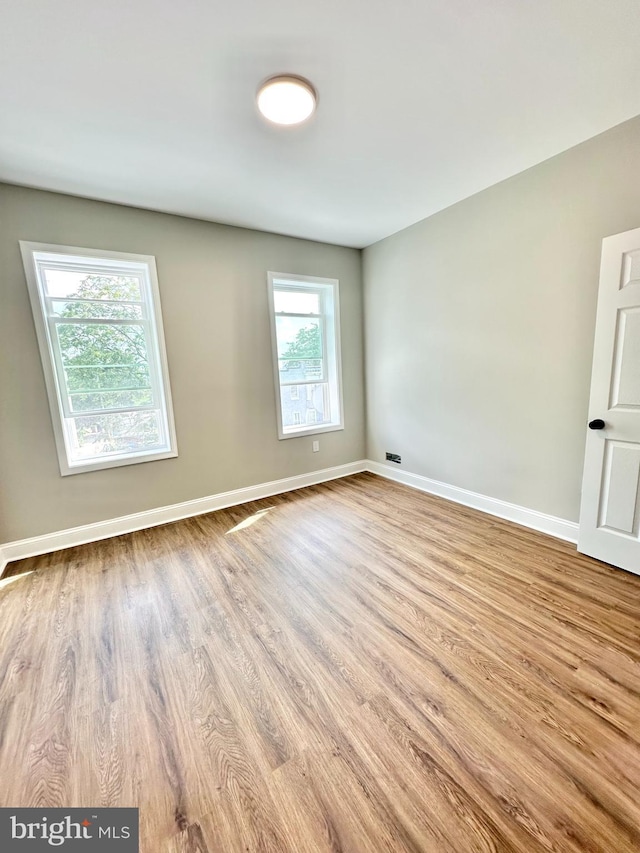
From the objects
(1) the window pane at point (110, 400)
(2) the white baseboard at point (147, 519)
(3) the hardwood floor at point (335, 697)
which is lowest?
(3) the hardwood floor at point (335, 697)

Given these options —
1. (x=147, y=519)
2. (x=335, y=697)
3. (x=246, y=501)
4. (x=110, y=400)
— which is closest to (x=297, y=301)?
(x=110, y=400)

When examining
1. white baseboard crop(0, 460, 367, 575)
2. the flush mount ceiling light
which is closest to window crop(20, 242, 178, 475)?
white baseboard crop(0, 460, 367, 575)

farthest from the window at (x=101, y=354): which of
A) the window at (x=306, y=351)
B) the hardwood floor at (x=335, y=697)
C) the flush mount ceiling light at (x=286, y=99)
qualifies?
the flush mount ceiling light at (x=286, y=99)

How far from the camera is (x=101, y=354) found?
9.52 feet

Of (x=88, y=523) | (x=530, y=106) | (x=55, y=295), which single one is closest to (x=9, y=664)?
(x=88, y=523)

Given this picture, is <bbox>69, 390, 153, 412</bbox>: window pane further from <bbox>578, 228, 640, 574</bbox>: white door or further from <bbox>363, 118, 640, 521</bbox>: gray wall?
<bbox>578, 228, 640, 574</bbox>: white door

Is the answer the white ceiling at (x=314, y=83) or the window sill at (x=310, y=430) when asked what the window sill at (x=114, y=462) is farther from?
the white ceiling at (x=314, y=83)

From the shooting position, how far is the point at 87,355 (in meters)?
2.85

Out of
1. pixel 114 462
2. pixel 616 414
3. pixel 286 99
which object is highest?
pixel 286 99

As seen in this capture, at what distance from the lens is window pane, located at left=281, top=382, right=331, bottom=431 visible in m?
3.95

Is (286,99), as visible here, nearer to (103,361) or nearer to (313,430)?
(103,361)

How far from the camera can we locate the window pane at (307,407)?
156 inches

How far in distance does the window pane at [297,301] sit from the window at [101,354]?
128 centimetres

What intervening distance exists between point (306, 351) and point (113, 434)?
7.16ft
